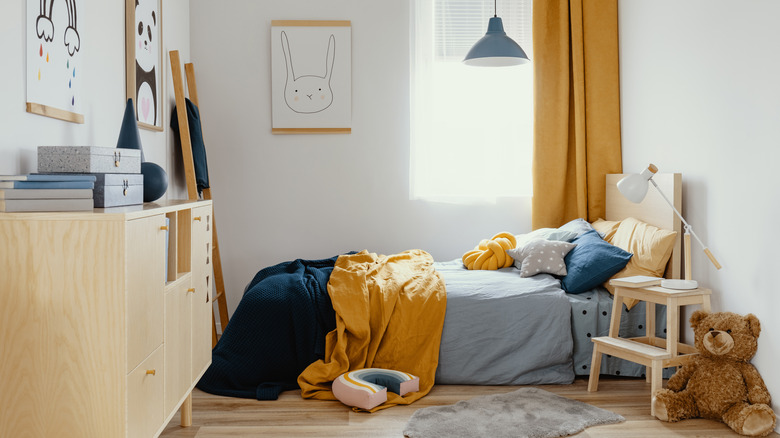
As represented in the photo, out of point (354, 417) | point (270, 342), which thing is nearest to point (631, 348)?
point (354, 417)

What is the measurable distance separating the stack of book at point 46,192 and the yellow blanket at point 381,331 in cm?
155

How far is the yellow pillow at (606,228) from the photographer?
3.79 m

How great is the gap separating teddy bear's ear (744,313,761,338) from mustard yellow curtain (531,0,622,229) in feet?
5.53

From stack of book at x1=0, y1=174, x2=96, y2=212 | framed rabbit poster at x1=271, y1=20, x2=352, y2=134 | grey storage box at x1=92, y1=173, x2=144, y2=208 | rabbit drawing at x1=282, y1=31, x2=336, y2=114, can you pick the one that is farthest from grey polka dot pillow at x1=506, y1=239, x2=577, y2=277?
stack of book at x1=0, y1=174, x2=96, y2=212

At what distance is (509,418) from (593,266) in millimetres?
1019

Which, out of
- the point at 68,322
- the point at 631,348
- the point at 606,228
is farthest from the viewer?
the point at 606,228

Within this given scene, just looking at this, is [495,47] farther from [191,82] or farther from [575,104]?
[191,82]

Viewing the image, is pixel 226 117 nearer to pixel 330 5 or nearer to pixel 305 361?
pixel 330 5

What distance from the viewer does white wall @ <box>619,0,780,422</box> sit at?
2.67 metres

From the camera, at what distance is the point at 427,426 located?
2.63 m

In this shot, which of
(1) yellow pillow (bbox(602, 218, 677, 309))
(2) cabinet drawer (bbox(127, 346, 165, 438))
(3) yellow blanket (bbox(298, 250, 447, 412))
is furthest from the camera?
(1) yellow pillow (bbox(602, 218, 677, 309))

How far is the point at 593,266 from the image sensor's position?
132 inches

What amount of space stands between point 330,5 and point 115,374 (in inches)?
128

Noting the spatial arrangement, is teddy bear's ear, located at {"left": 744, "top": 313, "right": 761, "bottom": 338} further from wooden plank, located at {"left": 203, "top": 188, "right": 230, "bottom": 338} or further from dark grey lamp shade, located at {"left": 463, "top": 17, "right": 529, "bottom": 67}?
wooden plank, located at {"left": 203, "top": 188, "right": 230, "bottom": 338}
